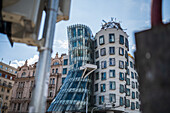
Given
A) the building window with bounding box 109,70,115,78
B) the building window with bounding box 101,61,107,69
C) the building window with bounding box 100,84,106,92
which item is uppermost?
the building window with bounding box 101,61,107,69

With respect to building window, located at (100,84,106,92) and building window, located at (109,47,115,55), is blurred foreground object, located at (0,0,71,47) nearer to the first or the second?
building window, located at (100,84,106,92)

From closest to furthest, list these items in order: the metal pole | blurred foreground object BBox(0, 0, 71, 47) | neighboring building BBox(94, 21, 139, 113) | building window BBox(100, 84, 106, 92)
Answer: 1. blurred foreground object BBox(0, 0, 71, 47)
2. the metal pole
3. neighboring building BBox(94, 21, 139, 113)
4. building window BBox(100, 84, 106, 92)

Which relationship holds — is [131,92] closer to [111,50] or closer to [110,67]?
[110,67]

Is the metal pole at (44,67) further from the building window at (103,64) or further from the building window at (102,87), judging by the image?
the building window at (103,64)

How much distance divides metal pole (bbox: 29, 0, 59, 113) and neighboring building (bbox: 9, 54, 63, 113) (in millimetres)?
57670

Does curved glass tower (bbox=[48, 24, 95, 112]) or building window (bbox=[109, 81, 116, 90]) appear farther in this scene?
building window (bbox=[109, 81, 116, 90])

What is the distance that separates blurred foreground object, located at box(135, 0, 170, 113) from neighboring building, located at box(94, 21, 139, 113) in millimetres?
40513

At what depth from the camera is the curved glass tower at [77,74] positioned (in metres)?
42.7

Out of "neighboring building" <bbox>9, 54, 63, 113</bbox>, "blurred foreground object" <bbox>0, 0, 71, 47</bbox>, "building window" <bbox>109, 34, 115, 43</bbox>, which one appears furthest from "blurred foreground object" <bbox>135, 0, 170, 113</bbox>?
"neighboring building" <bbox>9, 54, 63, 113</bbox>

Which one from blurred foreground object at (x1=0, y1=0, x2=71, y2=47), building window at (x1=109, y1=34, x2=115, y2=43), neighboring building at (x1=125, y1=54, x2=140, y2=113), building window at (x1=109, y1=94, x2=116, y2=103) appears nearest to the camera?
blurred foreground object at (x1=0, y1=0, x2=71, y2=47)

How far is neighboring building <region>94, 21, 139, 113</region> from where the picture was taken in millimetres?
43094

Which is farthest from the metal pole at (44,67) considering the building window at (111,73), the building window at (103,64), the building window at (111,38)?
the building window at (111,38)

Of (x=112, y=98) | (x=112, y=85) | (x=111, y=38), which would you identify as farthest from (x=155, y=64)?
(x=111, y=38)

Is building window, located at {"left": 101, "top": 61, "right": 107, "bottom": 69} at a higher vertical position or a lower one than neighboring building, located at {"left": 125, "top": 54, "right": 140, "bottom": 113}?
higher
